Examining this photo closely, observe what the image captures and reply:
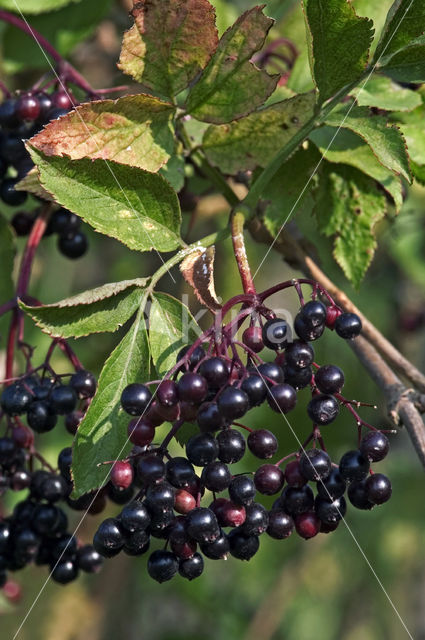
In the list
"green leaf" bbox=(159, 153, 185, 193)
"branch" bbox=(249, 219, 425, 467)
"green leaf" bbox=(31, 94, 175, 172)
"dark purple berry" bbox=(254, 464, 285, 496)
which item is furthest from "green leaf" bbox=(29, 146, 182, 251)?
"dark purple berry" bbox=(254, 464, 285, 496)

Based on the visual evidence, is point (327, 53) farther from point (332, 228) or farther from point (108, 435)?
point (108, 435)

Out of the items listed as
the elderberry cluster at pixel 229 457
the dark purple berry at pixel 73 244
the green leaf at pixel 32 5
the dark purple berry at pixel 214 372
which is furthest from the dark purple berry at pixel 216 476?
the green leaf at pixel 32 5

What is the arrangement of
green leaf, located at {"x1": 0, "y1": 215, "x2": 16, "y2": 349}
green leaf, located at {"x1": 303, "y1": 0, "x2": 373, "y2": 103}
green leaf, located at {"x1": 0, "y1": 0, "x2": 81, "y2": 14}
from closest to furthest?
green leaf, located at {"x1": 303, "y1": 0, "x2": 373, "y2": 103} < green leaf, located at {"x1": 0, "y1": 215, "x2": 16, "y2": 349} < green leaf, located at {"x1": 0, "y1": 0, "x2": 81, "y2": 14}

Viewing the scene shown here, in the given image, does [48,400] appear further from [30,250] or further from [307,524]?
[307,524]

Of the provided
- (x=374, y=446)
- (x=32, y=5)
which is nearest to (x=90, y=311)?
(x=374, y=446)

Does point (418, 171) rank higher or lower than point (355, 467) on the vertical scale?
higher

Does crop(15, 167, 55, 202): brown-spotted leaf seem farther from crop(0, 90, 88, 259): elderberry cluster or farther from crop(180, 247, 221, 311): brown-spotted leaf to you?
crop(180, 247, 221, 311): brown-spotted leaf
